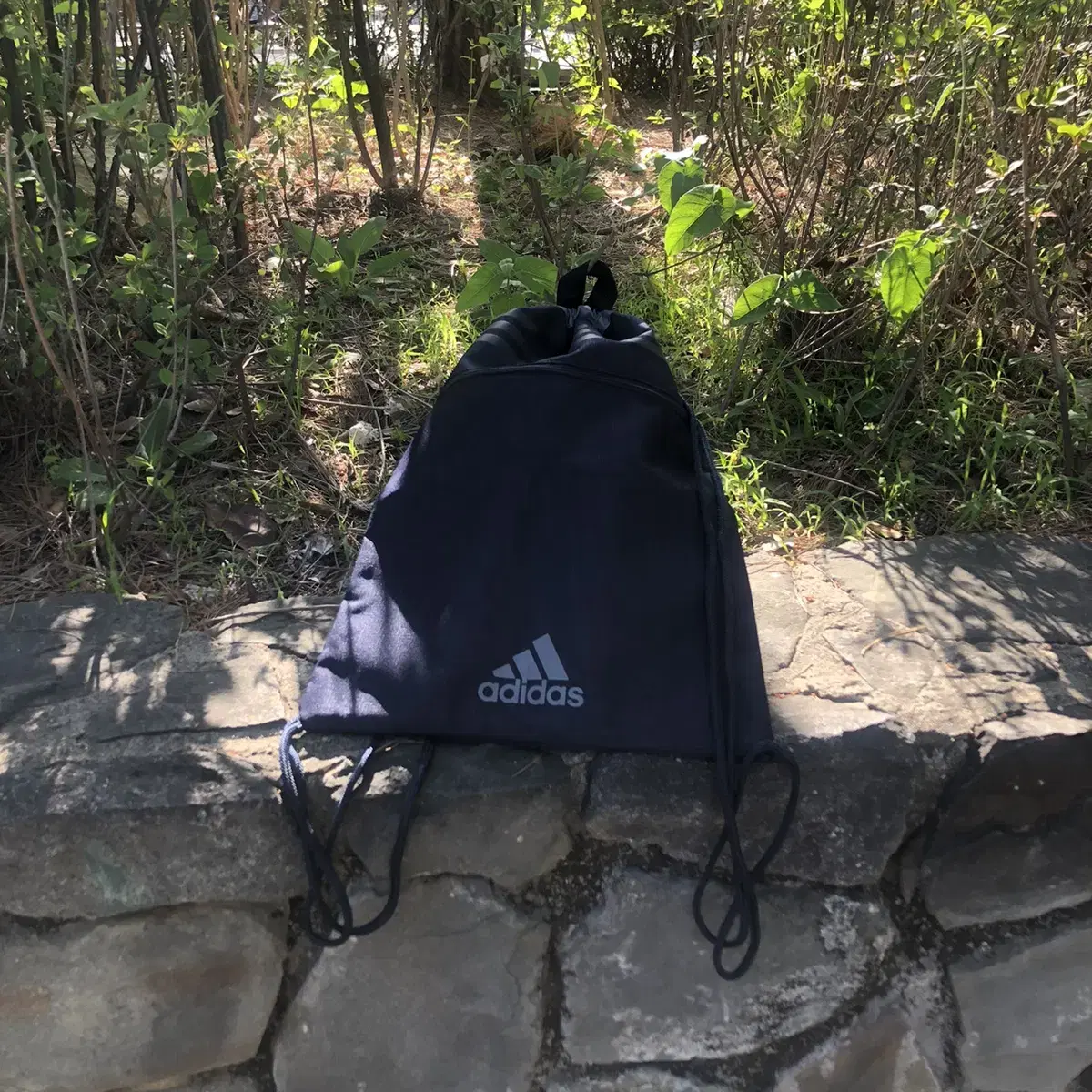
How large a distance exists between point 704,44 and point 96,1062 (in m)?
2.72

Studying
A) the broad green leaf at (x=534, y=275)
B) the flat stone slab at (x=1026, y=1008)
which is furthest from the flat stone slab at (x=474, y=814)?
the broad green leaf at (x=534, y=275)

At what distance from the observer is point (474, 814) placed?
1372 millimetres

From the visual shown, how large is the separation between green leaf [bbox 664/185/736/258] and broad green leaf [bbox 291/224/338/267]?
2.41ft

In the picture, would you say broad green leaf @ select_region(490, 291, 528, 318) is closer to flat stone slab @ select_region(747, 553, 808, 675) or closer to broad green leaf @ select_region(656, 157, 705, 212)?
broad green leaf @ select_region(656, 157, 705, 212)

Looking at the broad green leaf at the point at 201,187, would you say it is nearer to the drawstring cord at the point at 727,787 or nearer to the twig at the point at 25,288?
the twig at the point at 25,288

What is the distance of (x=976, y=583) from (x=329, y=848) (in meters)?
1.23

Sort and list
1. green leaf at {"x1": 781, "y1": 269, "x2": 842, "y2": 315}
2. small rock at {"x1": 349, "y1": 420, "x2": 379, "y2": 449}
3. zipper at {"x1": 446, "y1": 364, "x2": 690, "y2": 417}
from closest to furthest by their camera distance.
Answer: zipper at {"x1": 446, "y1": 364, "x2": 690, "y2": 417}, green leaf at {"x1": 781, "y1": 269, "x2": 842, "y2": 315}, small rock at {"x1": 349, "y1": 420, "x2": 379, "y2": 449}

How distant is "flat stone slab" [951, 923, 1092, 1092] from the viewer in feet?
5.08

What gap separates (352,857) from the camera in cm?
139

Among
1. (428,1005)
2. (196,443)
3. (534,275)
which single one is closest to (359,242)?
(534,275)

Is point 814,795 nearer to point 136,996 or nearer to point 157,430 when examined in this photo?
point 136,996

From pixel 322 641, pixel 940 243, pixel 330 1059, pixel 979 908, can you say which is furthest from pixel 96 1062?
pixel 940 243

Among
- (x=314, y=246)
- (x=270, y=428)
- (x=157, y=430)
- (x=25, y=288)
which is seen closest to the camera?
(x=25, y=288)

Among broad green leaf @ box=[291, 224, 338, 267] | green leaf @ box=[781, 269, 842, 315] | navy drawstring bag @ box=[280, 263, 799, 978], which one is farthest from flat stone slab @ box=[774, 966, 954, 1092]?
broad green leaf @ box=[291, 224, 338, 267]
